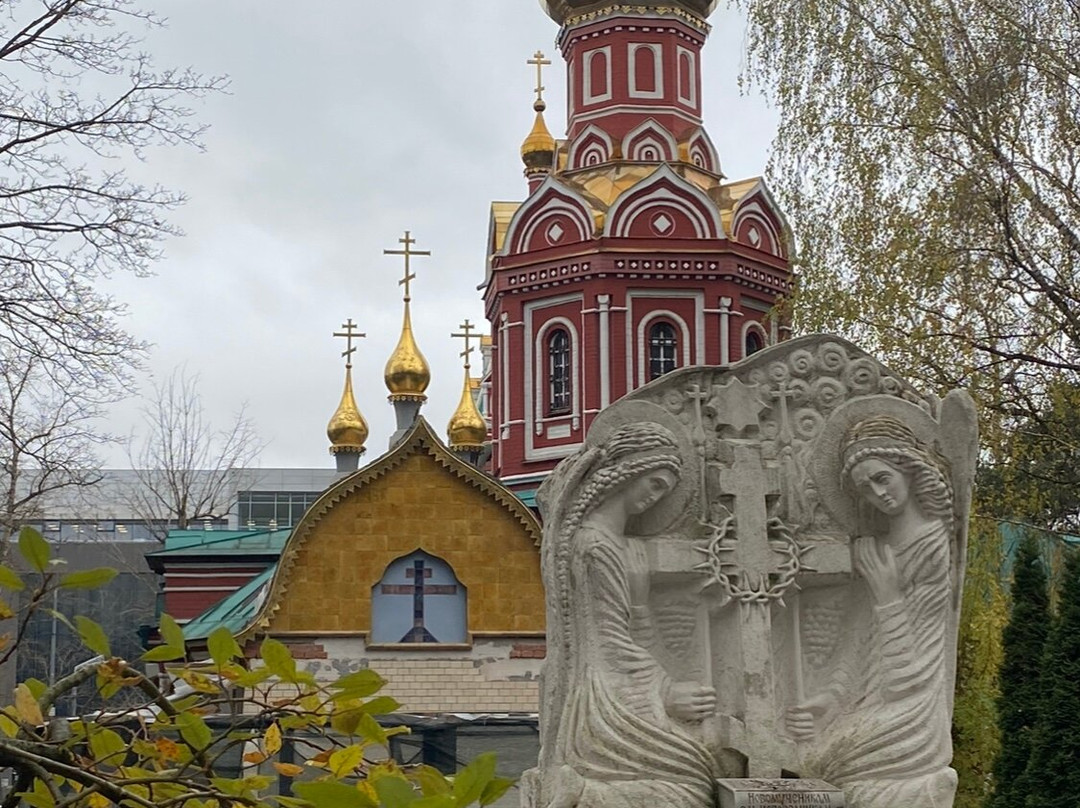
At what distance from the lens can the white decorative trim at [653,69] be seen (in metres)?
29.5

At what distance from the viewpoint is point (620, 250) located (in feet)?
90.1

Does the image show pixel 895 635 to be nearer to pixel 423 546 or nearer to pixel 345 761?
pixel 345 761

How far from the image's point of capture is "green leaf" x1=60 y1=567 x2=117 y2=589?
2287 millimetres

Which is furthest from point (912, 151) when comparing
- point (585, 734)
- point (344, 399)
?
point (344, 399)

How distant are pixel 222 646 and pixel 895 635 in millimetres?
3538

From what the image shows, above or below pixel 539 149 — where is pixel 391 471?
below

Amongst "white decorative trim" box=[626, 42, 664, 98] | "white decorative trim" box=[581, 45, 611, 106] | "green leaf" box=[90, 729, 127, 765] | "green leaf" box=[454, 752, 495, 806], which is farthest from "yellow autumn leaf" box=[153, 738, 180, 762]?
"white decorative trim" box=[581, 45, 611, 106]

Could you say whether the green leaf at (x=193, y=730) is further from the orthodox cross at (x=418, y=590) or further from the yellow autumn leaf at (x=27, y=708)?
the orthodox cross at (x=418, y=590)

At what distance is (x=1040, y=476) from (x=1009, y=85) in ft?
9.45

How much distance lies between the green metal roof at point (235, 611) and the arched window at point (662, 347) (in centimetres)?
744

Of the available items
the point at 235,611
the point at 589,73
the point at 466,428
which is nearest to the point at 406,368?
the point at 466,428

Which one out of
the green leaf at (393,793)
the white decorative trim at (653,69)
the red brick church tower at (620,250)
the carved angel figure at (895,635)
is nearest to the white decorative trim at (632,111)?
the red brick church tower at (620,250)

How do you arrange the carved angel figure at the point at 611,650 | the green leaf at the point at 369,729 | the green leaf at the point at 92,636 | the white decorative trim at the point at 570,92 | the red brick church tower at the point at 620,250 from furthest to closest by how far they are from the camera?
the white decorative trim at the point at 570,92, the red brick church tower at the point at 620,250, the carved angel figure at the point at 611,650, the green leaf at the point at 369,729, the green leaf at the point at 92,636

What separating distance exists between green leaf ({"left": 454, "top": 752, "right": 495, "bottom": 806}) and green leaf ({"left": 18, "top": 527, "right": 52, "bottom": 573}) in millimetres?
731
